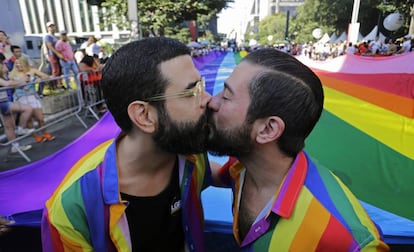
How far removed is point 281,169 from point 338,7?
45.4 metres

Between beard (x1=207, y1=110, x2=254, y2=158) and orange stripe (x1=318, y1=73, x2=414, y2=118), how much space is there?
5340 millimetres

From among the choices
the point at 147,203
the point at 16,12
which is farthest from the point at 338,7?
the point at 147,203

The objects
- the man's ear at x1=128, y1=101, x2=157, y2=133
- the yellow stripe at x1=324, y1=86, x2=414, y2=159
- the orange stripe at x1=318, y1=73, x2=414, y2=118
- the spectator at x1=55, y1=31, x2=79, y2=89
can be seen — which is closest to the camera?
the man's ear at x1=128, y1=101, x2=157, y2=133

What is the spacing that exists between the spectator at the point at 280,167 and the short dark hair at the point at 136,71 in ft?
1.11

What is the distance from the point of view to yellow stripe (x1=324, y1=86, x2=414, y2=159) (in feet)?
14.9

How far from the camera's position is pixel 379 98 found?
7.14m

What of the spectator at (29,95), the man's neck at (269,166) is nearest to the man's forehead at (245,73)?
the man's neck at (269,166)

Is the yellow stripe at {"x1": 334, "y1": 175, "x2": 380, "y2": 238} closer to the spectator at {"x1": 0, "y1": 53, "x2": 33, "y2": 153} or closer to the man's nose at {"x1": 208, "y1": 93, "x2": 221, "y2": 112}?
the man's nose at {"x1": 208, "y1": 93, "x2": 221, "y2": 112}

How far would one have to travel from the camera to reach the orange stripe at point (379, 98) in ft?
19.8

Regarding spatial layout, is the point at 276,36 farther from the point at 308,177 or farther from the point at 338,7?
the point at 308,177

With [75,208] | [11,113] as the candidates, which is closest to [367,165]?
[75,208]

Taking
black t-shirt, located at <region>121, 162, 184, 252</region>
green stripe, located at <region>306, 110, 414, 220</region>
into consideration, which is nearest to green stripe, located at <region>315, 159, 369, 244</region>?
black t-shirt, located at <region>121, 162, 184, 252</region>

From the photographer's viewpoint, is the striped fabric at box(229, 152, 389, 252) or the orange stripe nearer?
the striped fabric at box(229, 152, 389, 252)

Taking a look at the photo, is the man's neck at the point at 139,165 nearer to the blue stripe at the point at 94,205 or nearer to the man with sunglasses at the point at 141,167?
the man with sunglasses at the point at 141,167
